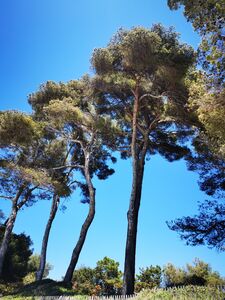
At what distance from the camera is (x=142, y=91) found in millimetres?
14383

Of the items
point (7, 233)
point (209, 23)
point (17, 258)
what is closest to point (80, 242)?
point (7, 233)

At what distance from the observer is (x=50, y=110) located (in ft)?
49.1

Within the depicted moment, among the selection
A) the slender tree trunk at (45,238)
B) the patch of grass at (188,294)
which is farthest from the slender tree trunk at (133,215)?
the slender tree trunk at (45,238)

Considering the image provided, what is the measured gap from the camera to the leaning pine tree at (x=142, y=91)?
490 inches

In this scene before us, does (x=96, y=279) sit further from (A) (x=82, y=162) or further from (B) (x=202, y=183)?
(B) (x=202, y=183)

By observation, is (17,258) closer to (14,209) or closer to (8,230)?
(14,209)

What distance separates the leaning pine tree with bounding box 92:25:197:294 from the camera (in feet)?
40.8

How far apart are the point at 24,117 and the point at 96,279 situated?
1755cm

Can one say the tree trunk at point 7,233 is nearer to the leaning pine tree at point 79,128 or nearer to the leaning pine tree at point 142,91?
the leaning pine tree at point 79,128

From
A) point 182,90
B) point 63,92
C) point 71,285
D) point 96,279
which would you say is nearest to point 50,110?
point 63,92

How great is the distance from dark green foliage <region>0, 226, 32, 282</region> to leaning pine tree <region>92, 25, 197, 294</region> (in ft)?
41.3

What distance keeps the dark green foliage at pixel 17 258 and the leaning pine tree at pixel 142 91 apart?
41.3 feet

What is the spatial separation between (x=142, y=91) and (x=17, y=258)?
16541 millimetres

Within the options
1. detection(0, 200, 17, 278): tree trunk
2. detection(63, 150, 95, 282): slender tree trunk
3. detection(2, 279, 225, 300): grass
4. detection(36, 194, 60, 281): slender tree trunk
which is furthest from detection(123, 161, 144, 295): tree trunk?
detection(0, 200, 17, 278): tree trunk
